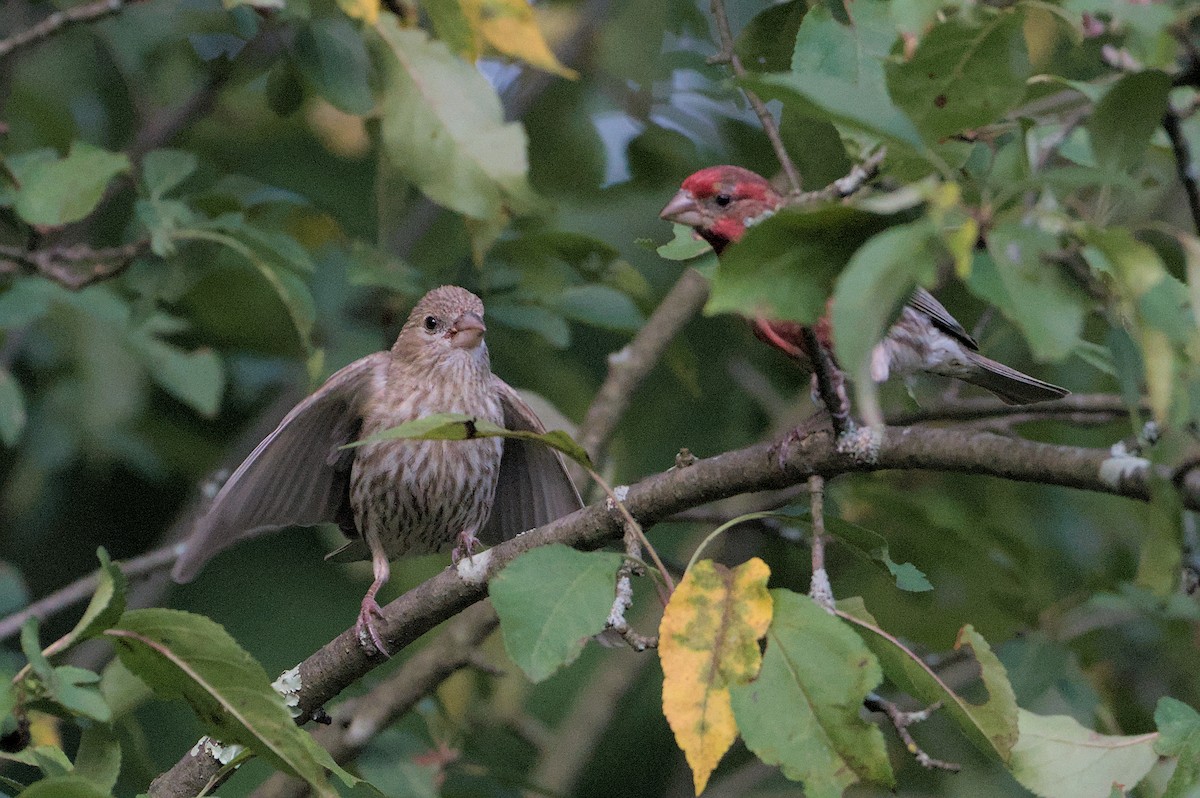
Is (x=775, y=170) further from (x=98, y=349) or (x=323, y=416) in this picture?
(x=98, y=349)

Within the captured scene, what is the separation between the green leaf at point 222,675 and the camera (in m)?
2.62

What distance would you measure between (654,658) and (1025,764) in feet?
11.3

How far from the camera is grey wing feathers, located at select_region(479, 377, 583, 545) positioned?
15.1ft

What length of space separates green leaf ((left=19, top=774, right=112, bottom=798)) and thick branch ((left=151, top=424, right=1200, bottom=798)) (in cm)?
75

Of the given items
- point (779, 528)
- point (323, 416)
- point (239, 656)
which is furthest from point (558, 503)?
point (239, 656)

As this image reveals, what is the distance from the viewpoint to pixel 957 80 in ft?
7.12

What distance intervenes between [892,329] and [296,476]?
6.50 ft

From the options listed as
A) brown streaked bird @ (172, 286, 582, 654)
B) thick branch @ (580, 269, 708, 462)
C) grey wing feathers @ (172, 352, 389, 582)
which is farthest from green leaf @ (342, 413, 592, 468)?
thick branch @ (580, 269, 708, 462)

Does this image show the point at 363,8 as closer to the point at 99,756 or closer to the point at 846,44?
the point at 846,44

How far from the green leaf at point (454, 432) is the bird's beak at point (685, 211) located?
184cm

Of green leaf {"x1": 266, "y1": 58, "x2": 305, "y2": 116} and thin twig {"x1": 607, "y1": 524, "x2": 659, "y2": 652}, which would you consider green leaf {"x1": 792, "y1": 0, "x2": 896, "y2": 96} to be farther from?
green leaf {"x1": 266, "y1": 58, "x2": 305, "y2": 116}

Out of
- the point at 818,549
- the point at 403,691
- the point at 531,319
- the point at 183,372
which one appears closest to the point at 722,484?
the point at 818,549

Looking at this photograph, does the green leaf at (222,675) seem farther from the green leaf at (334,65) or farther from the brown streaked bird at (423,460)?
the green leaf at (334,65)

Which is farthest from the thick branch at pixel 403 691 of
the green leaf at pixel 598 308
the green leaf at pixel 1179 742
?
the green leaf at pixel 1179 742
